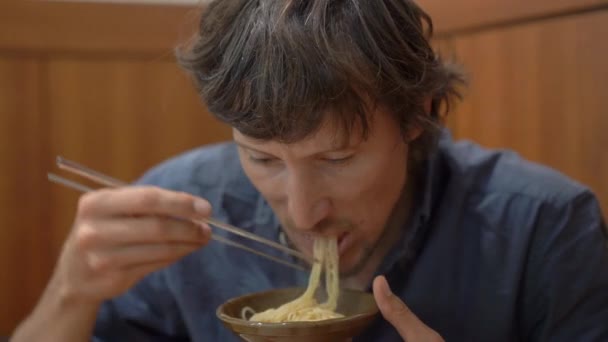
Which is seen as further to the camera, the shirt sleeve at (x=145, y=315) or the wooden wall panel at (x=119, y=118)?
the wooden wall panel at (x=119, y=118)

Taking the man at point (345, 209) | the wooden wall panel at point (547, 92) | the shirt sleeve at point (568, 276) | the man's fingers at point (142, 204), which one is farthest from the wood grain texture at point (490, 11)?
the man's fingers at point (142, 204)

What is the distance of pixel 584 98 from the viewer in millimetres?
1720

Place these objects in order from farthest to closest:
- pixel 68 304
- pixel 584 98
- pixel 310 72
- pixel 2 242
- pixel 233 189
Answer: pixel 2 242 → pixel 584 98 → pixel 233 189 → pixel 68 304 → pixel 310 72

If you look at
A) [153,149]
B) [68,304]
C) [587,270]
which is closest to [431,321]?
[587,270]

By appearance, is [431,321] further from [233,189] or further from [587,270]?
[233,189]

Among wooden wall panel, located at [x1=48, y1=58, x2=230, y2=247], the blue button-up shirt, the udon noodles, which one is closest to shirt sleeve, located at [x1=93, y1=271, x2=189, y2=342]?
the blue button-up shirt

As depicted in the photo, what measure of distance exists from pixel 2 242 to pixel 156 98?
2.03 feet

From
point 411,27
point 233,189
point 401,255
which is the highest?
point 411,27

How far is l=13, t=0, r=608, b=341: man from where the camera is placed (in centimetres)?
112

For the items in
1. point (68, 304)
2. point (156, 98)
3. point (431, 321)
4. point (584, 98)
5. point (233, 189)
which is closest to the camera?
point (68, 304)

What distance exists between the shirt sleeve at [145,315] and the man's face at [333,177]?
1.22 feet

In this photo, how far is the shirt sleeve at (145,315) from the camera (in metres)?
1.51

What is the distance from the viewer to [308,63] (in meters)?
1.12

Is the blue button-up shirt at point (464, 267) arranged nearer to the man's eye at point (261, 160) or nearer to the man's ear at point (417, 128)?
the man's ear at point (417, 128)
